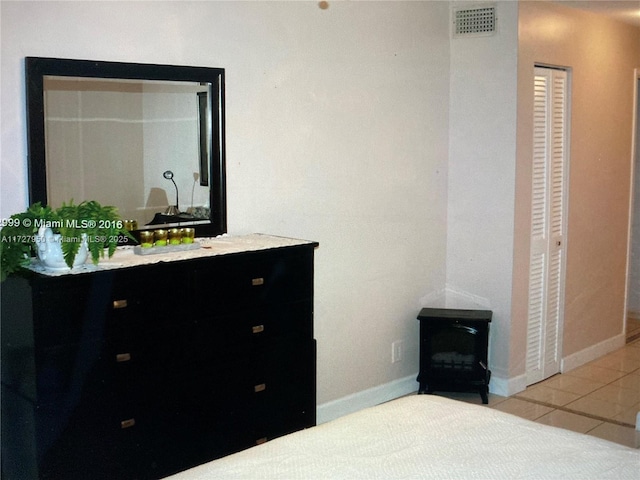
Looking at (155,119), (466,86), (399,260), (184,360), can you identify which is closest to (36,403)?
(184,360)

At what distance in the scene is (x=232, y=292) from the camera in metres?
3.21

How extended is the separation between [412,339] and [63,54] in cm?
280

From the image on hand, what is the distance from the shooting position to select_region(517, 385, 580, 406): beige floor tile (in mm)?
4759

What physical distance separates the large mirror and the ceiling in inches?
103

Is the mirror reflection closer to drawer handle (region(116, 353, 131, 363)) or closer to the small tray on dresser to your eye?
the small tray on dresser

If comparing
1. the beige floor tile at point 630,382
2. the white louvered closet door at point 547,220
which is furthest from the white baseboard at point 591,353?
the beige floor tile at point 630,382

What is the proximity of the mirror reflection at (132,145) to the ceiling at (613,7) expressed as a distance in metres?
2.68

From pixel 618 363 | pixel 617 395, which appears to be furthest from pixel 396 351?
pixel 618 363

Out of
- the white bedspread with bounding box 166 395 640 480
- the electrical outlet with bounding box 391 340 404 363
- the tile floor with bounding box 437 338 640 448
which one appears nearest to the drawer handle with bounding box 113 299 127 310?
the white bedspread with bounding box 166 395 640 480

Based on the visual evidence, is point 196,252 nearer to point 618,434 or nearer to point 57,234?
point 57,234

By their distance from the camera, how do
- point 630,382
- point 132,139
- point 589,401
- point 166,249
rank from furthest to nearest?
point 630,382 < point 589,401 < point 132,139 < point 166,249

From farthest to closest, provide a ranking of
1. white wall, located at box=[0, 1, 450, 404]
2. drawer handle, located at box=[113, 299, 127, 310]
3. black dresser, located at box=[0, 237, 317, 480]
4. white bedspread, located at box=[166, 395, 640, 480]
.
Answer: white wall, located at box=[0, 1, 450, 404] → drawer handle, located at box=[113, 299, 127, 310] → black dresser, located at box=[0, 237, 317, 480] → white bedspread, located at box=[166, 395, 640, 480]

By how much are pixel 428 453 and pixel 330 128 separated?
2.34m

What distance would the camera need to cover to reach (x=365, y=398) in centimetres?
457
